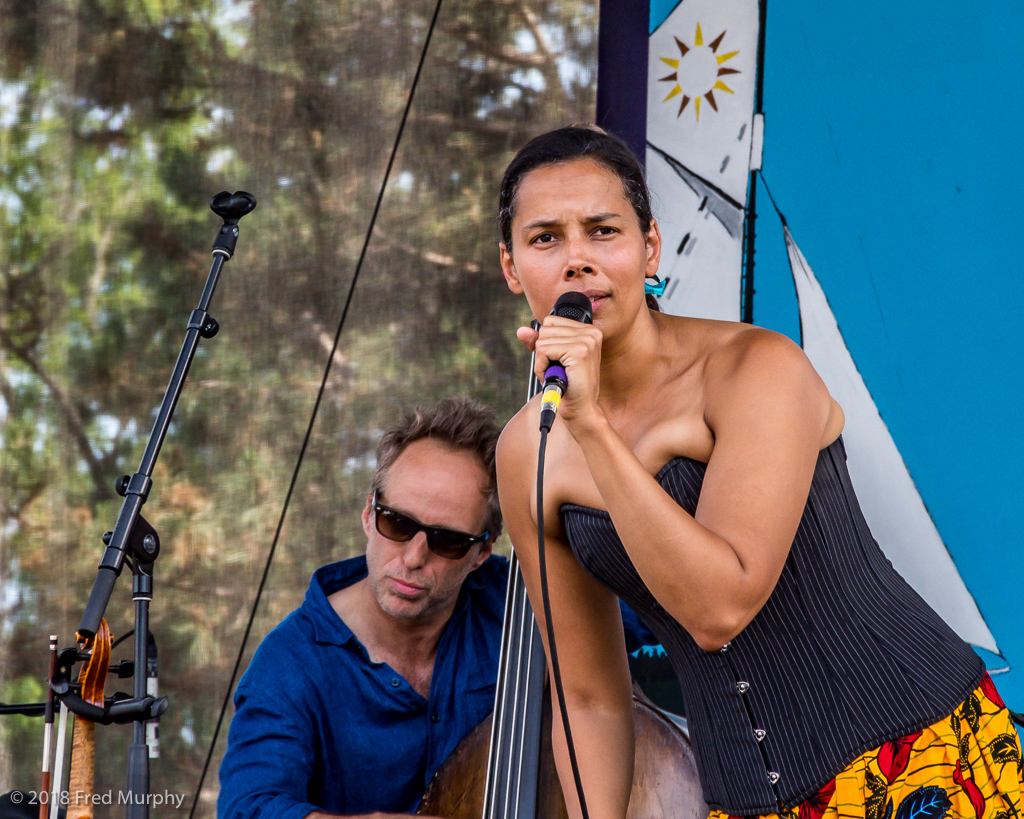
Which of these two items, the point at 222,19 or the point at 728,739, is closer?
the point at 728,739

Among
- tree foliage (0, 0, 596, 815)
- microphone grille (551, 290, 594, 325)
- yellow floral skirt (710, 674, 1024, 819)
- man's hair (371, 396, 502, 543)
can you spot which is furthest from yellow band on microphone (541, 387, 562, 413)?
tree foliage (0, 0, 596, 815)

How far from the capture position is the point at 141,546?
169 cm

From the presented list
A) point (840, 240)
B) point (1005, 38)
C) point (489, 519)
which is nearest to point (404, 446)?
point (489, 519)

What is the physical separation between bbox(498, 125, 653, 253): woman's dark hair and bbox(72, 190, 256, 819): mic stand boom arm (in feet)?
2.34

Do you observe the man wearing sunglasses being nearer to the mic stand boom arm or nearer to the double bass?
the double bass

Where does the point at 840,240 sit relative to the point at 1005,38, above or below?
below

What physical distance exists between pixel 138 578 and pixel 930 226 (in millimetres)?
1682

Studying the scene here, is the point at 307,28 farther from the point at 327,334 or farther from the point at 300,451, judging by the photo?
the point at 300,451

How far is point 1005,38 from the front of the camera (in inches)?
77.7

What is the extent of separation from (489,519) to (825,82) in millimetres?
1190

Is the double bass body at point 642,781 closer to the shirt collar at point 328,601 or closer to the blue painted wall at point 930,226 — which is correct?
the shirt collar at point 328,601

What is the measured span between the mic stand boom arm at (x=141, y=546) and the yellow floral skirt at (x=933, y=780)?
3.23 ft

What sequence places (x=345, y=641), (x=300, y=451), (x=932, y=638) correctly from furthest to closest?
(x=300, y=451), (x=345, y=641), (x=932, y=638)

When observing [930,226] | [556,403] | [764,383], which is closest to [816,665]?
[764,383]
